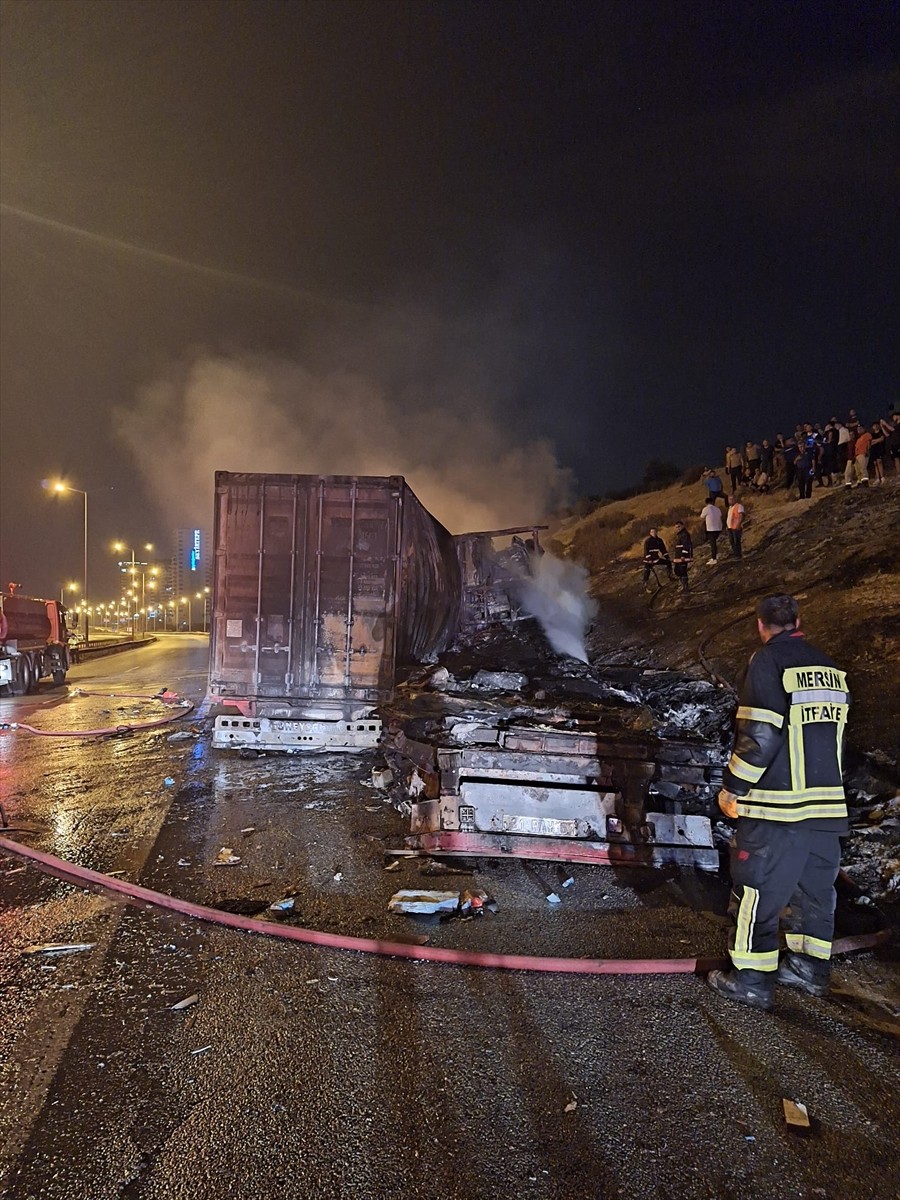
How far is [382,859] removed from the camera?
177 inches

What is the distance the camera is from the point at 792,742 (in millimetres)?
2836

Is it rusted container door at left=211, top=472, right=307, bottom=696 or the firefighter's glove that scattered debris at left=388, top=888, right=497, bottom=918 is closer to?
the firefighter's glove

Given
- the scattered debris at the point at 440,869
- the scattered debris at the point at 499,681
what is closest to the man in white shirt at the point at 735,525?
the scattered debris at the point at 499,681

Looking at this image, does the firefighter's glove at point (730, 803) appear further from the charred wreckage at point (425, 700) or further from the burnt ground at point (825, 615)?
the burnt ground at point (825, 615)

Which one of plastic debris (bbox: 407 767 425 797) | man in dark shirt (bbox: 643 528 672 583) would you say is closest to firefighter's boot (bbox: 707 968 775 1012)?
plastic debris (bbox: 407 767 425 797)

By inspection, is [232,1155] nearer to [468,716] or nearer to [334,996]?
[334,996]

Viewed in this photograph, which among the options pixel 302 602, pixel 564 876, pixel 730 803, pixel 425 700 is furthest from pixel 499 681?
pixel 730 803

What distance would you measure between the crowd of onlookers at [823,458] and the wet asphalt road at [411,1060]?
1377 centimetres

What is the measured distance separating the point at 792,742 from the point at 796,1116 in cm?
131

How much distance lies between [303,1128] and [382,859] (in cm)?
241

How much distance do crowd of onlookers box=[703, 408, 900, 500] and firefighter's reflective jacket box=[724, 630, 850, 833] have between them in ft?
45.2

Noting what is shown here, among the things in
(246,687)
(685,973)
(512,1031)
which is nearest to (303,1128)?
(512,1031)

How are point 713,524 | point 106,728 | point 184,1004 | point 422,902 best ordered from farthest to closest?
point 713,524 → point 106,728 → point 422,902 → point 184,1004

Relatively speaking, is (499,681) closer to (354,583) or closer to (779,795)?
(354,583)
